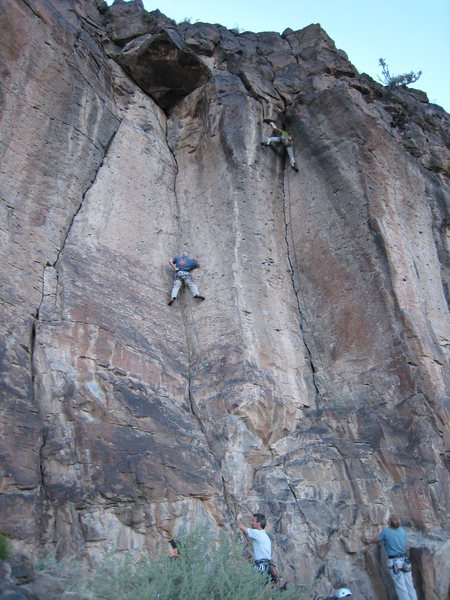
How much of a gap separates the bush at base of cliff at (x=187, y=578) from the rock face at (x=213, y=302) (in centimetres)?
Result: 66

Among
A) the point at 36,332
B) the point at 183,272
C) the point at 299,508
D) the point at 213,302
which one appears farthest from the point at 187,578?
the point at 183,272

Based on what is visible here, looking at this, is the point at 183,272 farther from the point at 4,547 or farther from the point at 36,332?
the point at 4,547

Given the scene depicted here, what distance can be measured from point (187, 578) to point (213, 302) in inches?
193

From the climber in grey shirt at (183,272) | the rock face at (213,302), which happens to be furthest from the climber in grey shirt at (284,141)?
the climber in grey shirt at (183,272)

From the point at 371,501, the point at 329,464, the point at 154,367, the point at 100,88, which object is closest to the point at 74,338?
the point at 154,367

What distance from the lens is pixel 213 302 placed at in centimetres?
967

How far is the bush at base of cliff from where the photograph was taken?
17.3 feet

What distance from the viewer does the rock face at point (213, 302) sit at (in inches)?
271

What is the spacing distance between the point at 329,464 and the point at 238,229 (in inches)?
172

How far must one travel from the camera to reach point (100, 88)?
438 inches

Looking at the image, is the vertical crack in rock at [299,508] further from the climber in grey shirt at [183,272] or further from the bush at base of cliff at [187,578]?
the climber in grey shirt at [183,272]

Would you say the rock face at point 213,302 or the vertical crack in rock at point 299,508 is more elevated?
the rock face at point 213,302

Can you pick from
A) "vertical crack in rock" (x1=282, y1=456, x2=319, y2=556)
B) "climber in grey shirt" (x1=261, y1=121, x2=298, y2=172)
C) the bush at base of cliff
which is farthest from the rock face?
the bush at base of cliff

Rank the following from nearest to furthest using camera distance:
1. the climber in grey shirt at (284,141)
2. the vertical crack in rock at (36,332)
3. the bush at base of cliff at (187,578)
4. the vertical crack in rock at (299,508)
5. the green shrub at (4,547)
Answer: the bush at base of cliff at (187,578), the green shrub at (4,547), the vertical crack in rock at (36,332), the vertical crack in rock at (299,508), the climber in grey shirt at (284,141)
